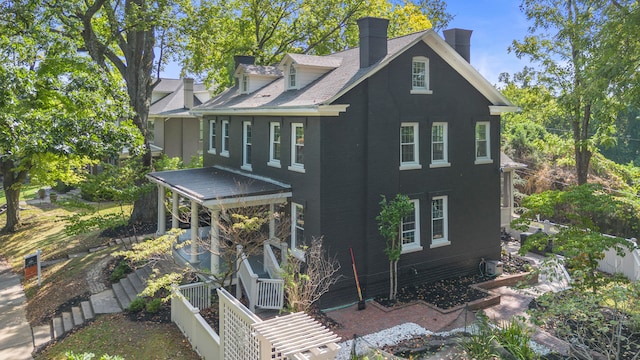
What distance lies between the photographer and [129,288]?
57.0 ft

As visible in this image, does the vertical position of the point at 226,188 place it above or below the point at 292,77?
below

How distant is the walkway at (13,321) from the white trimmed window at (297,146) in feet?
32.7

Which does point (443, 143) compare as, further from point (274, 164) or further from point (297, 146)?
point (274, 164)

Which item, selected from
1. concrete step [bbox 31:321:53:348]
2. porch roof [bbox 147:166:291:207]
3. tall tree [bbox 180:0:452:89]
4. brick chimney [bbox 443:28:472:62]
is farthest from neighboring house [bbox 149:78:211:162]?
brick chimney [bbox 443:28:472:62]

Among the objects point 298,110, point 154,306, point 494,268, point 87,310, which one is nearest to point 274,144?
point 298,110

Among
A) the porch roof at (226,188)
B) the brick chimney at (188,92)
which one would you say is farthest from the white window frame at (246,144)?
the brick chimney at (188,92)

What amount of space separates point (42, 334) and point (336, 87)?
12.6 m

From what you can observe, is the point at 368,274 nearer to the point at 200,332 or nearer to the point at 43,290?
the point at 200,332

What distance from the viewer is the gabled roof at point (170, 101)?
1316 inches

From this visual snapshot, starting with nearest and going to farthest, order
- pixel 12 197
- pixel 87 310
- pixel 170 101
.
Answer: pixel 87 310 < pixel 12 197 < pixel 170 101

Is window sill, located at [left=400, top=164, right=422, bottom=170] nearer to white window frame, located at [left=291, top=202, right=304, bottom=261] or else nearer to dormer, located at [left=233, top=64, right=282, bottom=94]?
white window frame, located at [left=291, top=202, right=304, bottom=261]

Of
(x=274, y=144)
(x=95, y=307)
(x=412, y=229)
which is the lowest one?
(x=95, y=307)

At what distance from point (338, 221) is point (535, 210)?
6183 mm

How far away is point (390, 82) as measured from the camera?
53.0 feet
